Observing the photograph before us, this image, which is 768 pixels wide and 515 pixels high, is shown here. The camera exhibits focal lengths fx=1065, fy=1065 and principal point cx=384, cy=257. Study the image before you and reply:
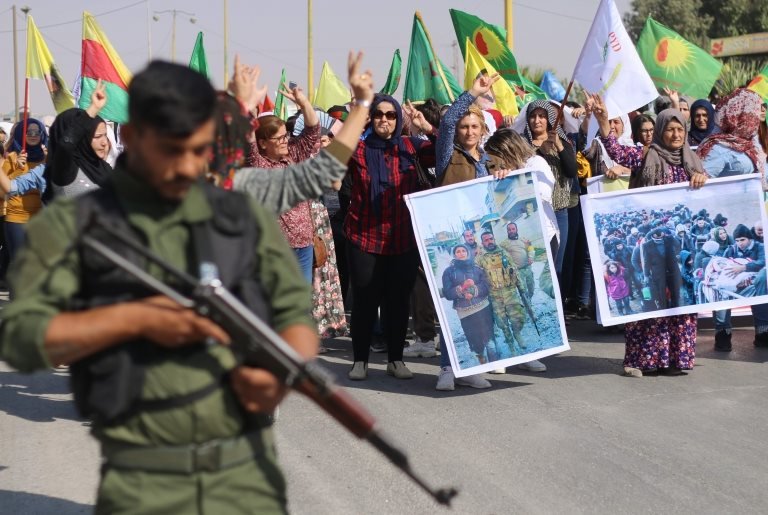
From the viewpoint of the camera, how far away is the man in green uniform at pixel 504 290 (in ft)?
24.0

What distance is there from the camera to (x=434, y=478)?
5.41 meters

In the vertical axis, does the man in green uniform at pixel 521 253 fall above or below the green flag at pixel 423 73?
below

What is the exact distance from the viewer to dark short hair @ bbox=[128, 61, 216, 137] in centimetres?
217

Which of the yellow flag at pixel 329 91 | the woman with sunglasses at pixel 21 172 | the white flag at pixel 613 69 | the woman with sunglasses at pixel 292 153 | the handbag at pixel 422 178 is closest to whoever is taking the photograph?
the woman with sunglasses at pixel 292 153

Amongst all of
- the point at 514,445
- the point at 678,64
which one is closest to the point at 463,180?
the point at 514,445

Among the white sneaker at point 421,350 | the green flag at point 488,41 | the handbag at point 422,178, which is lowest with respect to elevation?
the white sneaker at point 421,350

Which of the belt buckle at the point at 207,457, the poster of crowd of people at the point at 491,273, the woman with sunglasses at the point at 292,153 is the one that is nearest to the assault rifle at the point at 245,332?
the belt buckle at the point at 207,457

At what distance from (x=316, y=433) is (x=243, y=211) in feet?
13.6

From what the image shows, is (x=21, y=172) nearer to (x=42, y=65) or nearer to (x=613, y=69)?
(x=42, y=65)

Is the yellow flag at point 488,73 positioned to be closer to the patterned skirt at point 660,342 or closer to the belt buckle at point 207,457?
the patterned skirt at point 660,342

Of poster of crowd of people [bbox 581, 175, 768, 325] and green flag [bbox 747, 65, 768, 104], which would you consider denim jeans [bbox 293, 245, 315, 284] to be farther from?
green flag [bbox 747, 65, 768, 104]

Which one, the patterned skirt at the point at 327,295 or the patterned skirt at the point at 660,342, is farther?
the patterned skirt at the point at 327,295

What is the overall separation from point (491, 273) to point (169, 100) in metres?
5.30

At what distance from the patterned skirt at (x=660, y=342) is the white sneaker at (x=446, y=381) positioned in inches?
53.2
